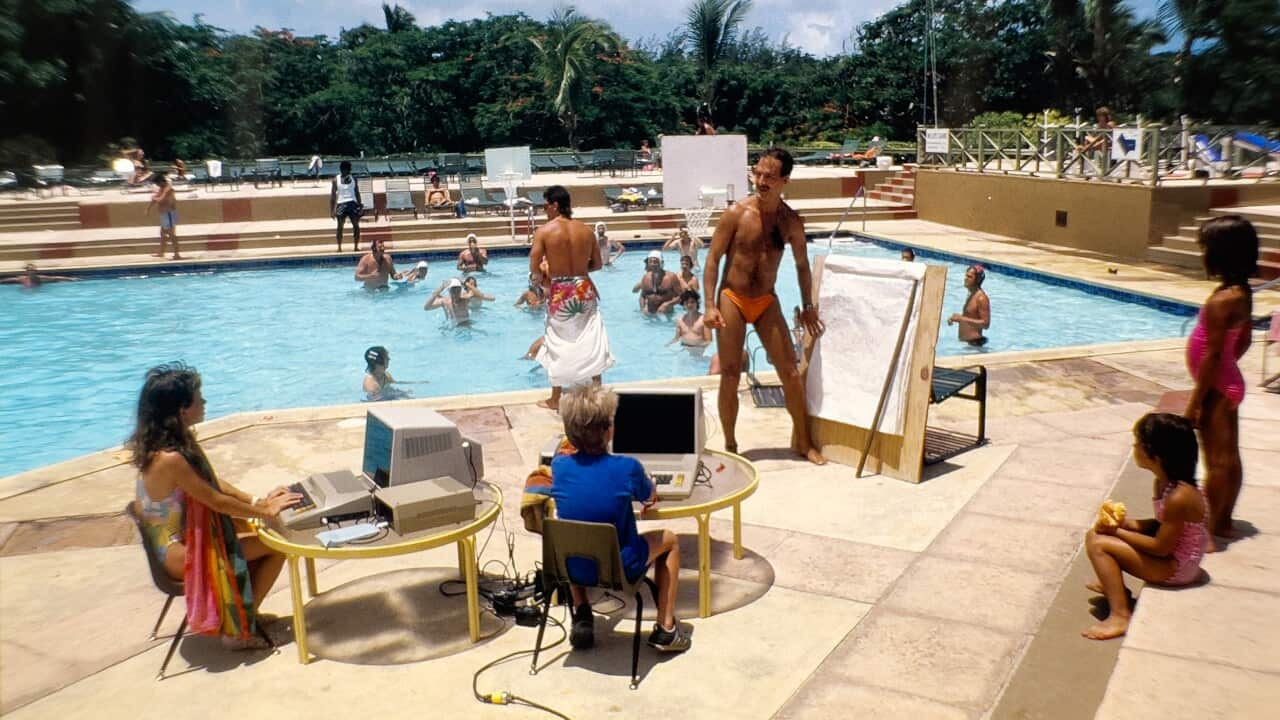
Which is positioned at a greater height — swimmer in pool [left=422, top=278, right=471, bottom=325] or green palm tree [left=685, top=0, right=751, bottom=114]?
green palm tree [left=685, top=0, right=751, bottom=114]

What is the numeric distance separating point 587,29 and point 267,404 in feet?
94.7

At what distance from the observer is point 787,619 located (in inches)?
166

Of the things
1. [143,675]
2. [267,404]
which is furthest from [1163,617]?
[267,404]

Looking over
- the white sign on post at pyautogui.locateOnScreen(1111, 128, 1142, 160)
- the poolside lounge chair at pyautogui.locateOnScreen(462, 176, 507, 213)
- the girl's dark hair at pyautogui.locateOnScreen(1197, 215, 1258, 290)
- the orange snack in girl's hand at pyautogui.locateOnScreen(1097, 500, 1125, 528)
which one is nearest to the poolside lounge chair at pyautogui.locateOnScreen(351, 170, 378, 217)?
the poolside lounge chair at pyautogui.locateOnScreen(462, 176, 507, 213)

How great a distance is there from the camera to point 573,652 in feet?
13.0

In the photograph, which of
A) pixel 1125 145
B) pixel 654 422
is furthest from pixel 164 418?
pixel 1125 145

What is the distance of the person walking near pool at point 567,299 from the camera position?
7469 millimetres

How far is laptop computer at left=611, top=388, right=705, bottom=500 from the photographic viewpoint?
14.7ft

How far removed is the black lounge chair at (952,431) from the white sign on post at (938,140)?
15.9 meters

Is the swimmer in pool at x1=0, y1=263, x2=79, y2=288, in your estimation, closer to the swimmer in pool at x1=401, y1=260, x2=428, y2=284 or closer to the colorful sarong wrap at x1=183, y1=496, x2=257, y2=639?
the swimmer in pool at x1=401, y1=260, x2=428, y2=284

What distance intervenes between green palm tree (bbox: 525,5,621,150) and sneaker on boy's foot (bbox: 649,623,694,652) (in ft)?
115

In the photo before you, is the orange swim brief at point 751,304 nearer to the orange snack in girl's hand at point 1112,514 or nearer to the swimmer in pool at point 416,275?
the orange snack in girl's hand at point 1112,514

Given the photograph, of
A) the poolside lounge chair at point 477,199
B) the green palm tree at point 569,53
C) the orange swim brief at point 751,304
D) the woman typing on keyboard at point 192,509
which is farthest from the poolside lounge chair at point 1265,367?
the green palm tree at point 569,53

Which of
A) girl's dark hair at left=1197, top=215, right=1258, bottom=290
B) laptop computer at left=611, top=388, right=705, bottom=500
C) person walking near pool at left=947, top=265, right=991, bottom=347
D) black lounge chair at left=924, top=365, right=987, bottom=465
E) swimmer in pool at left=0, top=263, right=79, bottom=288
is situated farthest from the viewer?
swimmer in pool at left=0, top=263, right=79, bottom=288
